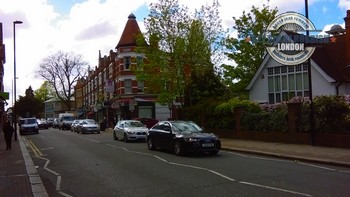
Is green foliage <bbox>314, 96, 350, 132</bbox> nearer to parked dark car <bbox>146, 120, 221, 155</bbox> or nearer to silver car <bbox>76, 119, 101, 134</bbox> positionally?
parked dark car <bbox>146, 120, 221, 155</bbox>

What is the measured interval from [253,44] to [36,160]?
2702 cm

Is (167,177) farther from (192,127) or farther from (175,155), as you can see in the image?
(192,127)

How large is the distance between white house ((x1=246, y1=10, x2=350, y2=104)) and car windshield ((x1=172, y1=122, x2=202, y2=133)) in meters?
13.6

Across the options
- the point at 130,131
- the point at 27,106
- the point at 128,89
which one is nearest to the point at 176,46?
the point at 130,131

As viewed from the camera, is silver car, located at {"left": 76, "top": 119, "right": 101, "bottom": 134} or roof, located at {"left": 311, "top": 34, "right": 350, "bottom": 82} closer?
roof, located at {"left": 311, "top": 34, "right": 350, "bottom": 82}

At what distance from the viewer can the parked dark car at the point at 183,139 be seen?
17.5m

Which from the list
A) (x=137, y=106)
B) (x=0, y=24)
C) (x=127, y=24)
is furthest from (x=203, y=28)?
(x=0, y=24)

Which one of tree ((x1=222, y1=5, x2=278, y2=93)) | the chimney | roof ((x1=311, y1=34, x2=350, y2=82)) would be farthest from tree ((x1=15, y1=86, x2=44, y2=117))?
the chimney

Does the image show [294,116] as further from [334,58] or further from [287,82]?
[334,58]

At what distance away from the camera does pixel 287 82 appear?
32.4 metres

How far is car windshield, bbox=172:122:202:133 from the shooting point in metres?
18.9

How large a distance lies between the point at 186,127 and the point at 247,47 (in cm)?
2333

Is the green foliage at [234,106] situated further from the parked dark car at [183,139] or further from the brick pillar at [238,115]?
the parked dark car at [183,139]

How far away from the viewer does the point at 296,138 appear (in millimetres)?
20891
